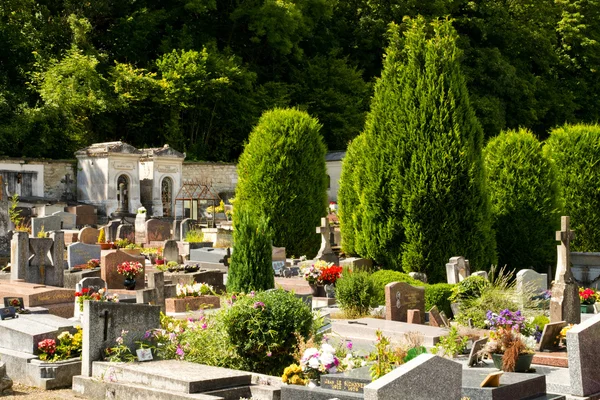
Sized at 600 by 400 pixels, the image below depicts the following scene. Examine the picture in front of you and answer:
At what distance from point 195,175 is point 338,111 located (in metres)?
8.34

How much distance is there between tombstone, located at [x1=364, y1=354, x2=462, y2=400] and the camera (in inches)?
239

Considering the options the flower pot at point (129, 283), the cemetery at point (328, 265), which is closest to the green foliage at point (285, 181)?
the cemetery at point (328, 265)

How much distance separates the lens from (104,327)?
9508mm

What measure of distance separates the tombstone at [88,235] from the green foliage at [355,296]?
10393mm

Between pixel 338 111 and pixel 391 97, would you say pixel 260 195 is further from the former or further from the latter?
pixel 338 111

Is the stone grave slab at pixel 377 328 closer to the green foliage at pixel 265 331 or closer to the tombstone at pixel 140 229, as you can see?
the green foliage at pixel 265 331

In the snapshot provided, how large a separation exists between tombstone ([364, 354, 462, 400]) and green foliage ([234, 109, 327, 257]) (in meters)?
15.6

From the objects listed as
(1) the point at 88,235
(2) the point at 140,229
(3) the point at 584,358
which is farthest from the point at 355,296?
(2) the point at 140,229

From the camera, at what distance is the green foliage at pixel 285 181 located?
22.4 meters

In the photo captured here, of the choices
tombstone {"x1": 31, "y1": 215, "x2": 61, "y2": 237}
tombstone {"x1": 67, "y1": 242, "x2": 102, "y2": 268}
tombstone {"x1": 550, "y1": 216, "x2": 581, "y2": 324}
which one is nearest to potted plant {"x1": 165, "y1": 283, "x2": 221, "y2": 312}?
tombstone {"x1": 67, "y1": 242, "x2": 102, "y2": 268}

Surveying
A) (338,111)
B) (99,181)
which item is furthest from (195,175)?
(338,111)

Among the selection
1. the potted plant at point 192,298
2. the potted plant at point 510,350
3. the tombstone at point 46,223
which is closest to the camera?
the potted plant at point 510,350

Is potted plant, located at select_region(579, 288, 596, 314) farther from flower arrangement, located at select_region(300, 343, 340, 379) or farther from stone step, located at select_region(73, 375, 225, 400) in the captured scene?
stone step, located at select_region(73, 375, 225, 400)

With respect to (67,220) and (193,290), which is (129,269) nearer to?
(193,290)
